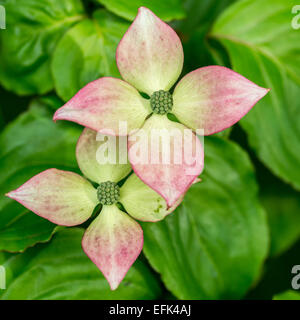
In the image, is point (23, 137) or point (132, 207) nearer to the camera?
point (132, 207)

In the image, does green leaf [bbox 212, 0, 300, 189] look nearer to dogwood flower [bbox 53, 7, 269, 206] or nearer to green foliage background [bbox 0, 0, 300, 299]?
green foliage background [bbox 0, 0, 300, 299]

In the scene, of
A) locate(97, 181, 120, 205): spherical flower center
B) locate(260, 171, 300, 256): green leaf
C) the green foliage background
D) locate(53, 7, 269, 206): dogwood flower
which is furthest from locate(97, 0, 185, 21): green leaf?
locate(260, 171, 300, 256): green leaf

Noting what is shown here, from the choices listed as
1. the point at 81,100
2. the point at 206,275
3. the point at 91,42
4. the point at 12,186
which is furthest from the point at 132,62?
the point at 206,275

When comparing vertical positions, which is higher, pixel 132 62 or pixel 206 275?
pixel 132 62

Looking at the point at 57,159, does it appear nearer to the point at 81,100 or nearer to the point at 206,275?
the point at 81,100

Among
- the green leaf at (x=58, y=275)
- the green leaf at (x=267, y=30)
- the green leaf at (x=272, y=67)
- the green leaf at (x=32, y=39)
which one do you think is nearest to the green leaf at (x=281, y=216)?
the green leaf at (x=272, y=67)

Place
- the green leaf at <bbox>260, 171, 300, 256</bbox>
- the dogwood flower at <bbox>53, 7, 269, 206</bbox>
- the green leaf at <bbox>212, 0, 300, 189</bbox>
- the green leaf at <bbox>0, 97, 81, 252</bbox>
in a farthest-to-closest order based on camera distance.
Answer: the green leaf at <bbox>260, 171, 300, 256</bbox> < the green leaf at <bbox>212, 0, 300, 189</bbox> < the green leaf at <bbox>0, 97, 81, 252</bbox> < the dogwood flower at <bbox>53, 7, 269, 206</bbox>

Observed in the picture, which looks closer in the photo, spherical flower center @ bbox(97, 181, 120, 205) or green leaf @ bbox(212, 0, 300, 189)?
spherical flower center @ bbox(97, 181, 120, 205)

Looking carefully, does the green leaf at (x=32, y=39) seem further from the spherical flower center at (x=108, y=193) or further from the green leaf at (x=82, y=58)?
the spherical flower center at (x=108, y=193)

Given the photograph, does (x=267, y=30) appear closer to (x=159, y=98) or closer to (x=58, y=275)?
(x=159, y=98)
